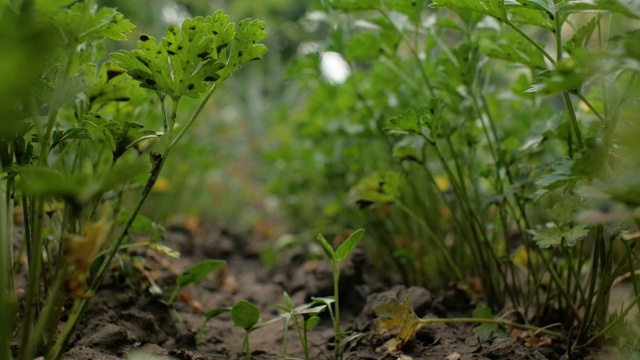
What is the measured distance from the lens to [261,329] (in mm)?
1316

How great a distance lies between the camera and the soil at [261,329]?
0.93 meters

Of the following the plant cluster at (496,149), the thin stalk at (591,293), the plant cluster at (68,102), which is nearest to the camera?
the plant cluster at (68,102)

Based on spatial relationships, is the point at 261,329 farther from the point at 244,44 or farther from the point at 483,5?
the point at 483,5

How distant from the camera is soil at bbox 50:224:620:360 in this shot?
928 mm

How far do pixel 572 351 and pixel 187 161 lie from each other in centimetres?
206

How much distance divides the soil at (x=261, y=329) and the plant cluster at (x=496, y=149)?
12cm

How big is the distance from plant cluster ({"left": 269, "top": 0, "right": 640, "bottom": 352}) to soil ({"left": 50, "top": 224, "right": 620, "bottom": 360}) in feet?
0.40

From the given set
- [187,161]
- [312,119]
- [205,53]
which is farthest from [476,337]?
[187,161]

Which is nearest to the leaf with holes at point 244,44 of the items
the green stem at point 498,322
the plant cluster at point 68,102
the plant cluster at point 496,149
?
the plant cluster at point 68,102

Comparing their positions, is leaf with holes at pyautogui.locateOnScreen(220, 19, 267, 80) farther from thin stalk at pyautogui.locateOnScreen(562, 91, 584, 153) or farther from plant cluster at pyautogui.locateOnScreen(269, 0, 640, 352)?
thin stalk at pyautogui.locateOnScreen(562, 91, 584, 153)

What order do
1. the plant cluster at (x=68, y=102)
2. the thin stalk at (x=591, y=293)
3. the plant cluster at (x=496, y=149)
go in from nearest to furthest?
1. the plant cluster at (x=68, y=102)
2. the plant cluster at (x=496, y=149)
3. the thin stalk at (x=591, y=293)

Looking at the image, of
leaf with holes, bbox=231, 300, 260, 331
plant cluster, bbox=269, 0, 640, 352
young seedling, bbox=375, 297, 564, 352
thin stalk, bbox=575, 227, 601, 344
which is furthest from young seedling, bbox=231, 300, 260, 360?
thin stalk, bbox=575, 227, 601, 344

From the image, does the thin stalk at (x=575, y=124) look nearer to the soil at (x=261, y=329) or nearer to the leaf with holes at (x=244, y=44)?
the soil at (x=261, y=329)

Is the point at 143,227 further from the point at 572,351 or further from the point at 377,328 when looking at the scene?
the point at 572,351
